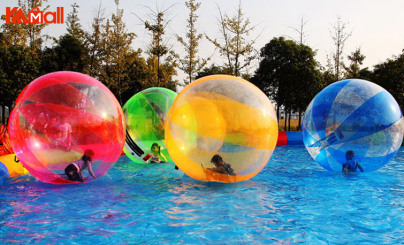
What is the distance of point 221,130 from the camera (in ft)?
18.5

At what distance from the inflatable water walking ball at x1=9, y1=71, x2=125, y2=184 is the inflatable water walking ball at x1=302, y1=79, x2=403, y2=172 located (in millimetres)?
4091

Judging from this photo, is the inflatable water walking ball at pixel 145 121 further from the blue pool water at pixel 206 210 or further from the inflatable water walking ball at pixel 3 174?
the inflatable water walking ball at pixel 3 174

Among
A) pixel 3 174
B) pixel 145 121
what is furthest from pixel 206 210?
pixel 3 174

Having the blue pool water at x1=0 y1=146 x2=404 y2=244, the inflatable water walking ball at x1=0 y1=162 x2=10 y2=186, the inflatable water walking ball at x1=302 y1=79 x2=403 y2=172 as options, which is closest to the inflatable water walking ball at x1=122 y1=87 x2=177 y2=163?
the blue pool water at x1=0 y1=146 x2=404 y2=244

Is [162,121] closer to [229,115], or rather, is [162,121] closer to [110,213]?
[229,115]

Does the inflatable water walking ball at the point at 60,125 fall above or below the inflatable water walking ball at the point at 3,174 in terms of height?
above

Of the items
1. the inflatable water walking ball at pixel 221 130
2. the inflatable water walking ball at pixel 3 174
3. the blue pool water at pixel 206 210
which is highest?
the inflatable water walking ball at pixel 221 130

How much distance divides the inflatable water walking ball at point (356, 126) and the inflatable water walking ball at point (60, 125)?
4091 millimetres

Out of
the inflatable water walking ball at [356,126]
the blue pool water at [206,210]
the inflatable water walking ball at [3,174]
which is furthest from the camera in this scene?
the inflatable water walking ball at [356,126]

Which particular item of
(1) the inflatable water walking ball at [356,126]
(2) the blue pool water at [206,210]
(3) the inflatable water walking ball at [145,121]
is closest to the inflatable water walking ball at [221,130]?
(2) the blue pool water at [206,210]

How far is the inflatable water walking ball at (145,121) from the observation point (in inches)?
330

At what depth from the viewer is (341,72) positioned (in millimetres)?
22844

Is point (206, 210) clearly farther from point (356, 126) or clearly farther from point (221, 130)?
point (356, 126)

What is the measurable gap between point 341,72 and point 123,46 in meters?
13.7
